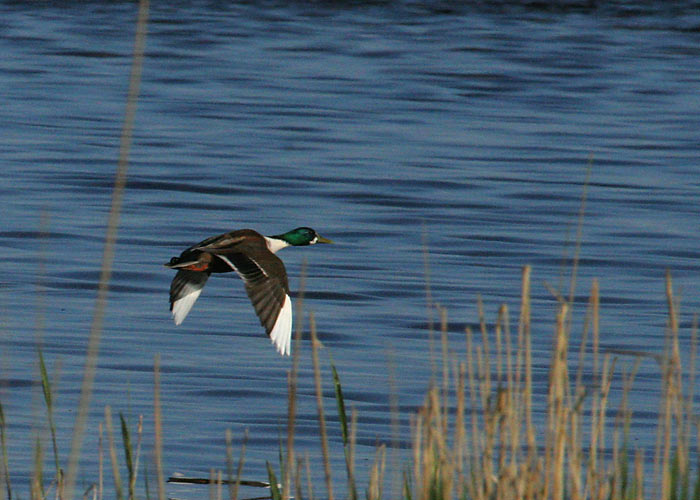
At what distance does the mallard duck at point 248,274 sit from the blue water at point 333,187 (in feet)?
1.02

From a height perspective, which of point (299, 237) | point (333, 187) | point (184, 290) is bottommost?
point (333, 187)

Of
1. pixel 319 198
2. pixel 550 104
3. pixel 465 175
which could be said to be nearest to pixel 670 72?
pixel 550 104

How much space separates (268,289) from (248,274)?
102 mm

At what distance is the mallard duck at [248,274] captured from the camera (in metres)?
6.70

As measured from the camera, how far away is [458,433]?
3.48 m

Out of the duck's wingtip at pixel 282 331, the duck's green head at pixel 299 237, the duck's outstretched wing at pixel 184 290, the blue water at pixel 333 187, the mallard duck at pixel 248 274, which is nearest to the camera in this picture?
the duck's wingtip at pixel 282 331

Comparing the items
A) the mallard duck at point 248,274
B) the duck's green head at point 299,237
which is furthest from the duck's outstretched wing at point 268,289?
the duck's green head at point 299,237

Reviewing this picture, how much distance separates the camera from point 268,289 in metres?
6.93

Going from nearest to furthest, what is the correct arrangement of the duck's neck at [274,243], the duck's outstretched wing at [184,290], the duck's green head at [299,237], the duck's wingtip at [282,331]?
the duck's wingtip at [282,331] < the duck's outstretched wing at [184,290] < the duck's neck at [274,243] < the duck's green head at [299,237]

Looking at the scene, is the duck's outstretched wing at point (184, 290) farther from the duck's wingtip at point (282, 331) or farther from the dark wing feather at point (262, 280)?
the duck's wingtip at point (282, 331)

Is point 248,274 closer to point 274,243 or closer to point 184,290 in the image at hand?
point 184,290

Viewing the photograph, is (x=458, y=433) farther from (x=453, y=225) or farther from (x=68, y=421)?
(x=453, y=225)

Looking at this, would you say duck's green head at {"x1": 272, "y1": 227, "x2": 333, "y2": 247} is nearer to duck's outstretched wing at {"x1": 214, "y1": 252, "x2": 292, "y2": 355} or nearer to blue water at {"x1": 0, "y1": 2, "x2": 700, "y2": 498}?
blue water at {"x1": 0, "y1": 2, "x2": 700, "y2": 498}

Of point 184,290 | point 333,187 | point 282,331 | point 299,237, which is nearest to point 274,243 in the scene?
point 299,237
